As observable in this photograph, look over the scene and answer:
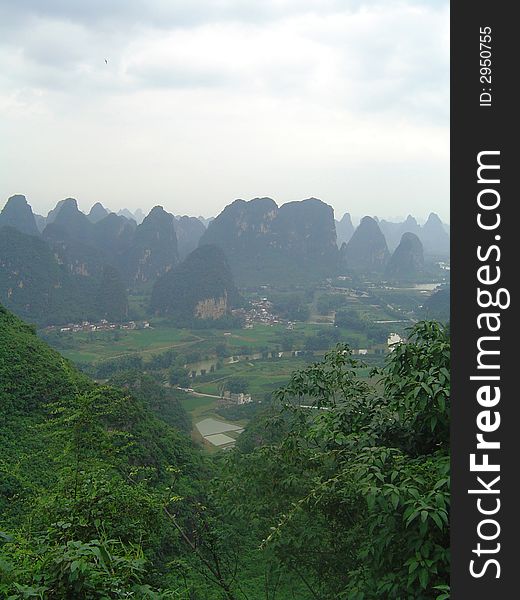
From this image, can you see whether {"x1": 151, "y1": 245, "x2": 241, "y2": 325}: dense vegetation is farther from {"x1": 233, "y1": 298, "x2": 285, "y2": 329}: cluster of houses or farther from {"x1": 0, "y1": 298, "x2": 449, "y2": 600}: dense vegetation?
{"x1": 0, "y1": 298, "x2": 449, "y2": 600}: dense vegetation

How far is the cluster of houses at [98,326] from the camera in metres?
39.6

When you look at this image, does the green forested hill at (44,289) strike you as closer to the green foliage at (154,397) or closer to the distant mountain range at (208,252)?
the distant mountain range at (208,252)

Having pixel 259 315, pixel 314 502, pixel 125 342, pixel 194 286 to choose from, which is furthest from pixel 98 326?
pixel 314 502

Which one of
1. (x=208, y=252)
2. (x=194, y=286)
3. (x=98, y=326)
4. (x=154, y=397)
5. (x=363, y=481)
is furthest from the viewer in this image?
(x=208, y=252)

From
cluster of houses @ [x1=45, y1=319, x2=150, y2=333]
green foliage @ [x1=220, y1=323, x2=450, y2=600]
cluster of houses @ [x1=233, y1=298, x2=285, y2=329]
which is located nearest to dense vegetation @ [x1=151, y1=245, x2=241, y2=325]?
cluster of houses @ [x1=233, y1=298, x2=285, y2=329]

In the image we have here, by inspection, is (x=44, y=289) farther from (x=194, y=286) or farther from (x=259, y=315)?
(x=259, y=315)

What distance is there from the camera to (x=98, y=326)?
1635 inches

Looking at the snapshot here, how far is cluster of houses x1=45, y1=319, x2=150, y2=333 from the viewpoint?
39.6 m

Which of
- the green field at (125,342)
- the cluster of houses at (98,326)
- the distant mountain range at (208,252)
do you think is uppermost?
the distant mountain range at (208,252)

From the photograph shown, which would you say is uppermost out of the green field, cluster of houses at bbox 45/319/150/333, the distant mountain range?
the distant mountain range

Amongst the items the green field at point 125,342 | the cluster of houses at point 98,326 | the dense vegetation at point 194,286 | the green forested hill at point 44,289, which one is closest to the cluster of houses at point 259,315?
the dense vegetation at point 194,286

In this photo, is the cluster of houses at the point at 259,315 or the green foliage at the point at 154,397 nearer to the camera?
the green foliage at the point at 154,397

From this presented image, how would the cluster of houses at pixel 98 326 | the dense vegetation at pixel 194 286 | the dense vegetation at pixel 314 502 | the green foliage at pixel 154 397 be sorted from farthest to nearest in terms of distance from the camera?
the dense vegetation at pixel 194 286, the cluster of houses at pixel 98 326, the green foliage at pixel 154 397, the dense vegetation at pixel 314 502

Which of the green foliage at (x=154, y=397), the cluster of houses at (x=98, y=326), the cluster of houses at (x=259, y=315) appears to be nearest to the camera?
the green foliage at (x=154, y=397)
